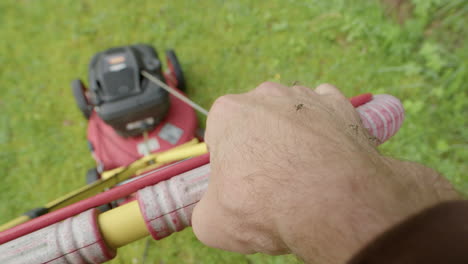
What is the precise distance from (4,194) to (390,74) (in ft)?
12.4

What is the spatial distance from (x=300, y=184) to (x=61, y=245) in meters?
0.72

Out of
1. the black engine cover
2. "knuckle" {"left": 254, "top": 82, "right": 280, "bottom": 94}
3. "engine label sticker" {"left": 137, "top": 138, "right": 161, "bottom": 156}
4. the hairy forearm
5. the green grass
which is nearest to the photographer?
the hairy forearm

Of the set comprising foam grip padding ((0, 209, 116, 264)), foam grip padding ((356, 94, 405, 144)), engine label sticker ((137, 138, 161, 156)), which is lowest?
engine label sticker ((137, 138, 161, 156))

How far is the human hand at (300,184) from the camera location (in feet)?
2.11

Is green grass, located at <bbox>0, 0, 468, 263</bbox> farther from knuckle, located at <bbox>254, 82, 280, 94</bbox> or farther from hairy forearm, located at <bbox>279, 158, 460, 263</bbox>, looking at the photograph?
hairy forearm, located at <bbox>279, 158, 460, 263</bbox>

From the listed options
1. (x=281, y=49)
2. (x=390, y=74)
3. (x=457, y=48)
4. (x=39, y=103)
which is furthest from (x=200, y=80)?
(x=457, y=48)

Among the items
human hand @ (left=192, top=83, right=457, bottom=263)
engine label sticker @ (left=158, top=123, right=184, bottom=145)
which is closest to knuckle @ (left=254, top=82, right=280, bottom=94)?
human hand @ (left=192, top=83, right=457, bottom=263)

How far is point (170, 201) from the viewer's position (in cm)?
92

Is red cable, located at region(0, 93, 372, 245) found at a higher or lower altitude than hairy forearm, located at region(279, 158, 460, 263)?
lower

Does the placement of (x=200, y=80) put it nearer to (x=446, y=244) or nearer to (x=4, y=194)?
(x=4, y=194)

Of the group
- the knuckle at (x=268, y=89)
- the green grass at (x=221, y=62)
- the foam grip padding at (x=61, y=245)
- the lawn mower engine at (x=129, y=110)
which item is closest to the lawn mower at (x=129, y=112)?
the lawn mower engine at (x=129, y=110)

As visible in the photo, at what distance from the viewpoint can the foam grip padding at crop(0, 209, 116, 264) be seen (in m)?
0.84

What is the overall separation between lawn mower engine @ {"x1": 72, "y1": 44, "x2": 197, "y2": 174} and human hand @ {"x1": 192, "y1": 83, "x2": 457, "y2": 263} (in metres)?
1.13

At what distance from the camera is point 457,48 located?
9.13 feet
